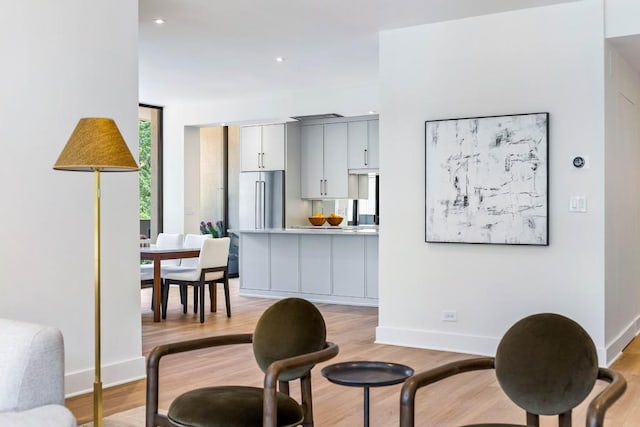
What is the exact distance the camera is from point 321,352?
234 cm

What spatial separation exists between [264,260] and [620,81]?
15.5 ft

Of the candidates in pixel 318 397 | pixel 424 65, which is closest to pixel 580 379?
pixel 318 397

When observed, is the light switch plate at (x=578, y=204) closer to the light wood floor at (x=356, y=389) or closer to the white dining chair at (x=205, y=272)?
the light wood floor at (x=356, y=389)

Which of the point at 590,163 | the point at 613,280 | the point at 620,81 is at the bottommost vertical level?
the point at 613,280

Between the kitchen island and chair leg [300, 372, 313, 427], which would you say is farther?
the kitchen island

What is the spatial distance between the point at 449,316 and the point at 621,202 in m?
1.68

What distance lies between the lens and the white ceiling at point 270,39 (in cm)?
503

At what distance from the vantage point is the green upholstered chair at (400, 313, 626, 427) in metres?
2.06

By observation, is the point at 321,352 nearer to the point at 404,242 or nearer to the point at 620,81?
the point at 404,242

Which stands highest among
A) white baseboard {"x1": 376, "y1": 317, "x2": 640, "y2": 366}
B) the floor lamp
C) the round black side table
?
the floor lamp

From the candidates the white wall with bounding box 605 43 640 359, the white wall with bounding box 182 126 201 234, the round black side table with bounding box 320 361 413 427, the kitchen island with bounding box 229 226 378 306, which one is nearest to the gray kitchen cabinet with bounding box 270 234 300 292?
the kitchen island with bounding box 229 226 378 306

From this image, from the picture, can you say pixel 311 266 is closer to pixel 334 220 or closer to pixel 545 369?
pixel 334 220

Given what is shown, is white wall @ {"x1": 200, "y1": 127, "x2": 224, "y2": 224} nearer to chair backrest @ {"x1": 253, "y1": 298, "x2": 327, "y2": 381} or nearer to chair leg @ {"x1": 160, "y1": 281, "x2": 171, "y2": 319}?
chair leg @ {"x1": 160, "y1": 281, "x2": 171, "y2": 319}

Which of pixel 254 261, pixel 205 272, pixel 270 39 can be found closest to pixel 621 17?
pixel 270 39
